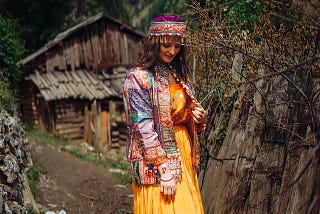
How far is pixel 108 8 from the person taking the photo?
19797 millimetres

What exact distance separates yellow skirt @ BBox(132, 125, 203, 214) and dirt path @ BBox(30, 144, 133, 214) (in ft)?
10.9

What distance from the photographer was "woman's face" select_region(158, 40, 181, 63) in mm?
3333

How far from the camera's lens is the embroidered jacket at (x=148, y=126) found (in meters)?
3.18

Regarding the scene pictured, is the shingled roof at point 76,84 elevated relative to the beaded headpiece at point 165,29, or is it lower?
lower

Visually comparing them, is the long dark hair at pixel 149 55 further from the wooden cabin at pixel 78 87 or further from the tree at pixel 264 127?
the wooden cabin at pixel 78 87

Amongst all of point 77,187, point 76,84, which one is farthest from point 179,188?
point 76,84

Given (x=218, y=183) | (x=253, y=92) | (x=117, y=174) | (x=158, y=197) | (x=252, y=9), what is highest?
(x=252, y=9)

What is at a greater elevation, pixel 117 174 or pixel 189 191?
pixel 189 191

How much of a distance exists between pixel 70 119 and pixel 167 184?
12.9 m

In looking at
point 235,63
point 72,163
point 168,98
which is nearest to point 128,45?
point 72,163

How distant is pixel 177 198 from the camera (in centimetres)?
323

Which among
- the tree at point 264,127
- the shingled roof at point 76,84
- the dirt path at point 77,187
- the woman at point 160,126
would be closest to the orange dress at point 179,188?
the woman at point 160,126

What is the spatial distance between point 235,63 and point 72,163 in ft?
23.5

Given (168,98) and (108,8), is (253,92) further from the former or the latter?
(108,8)
